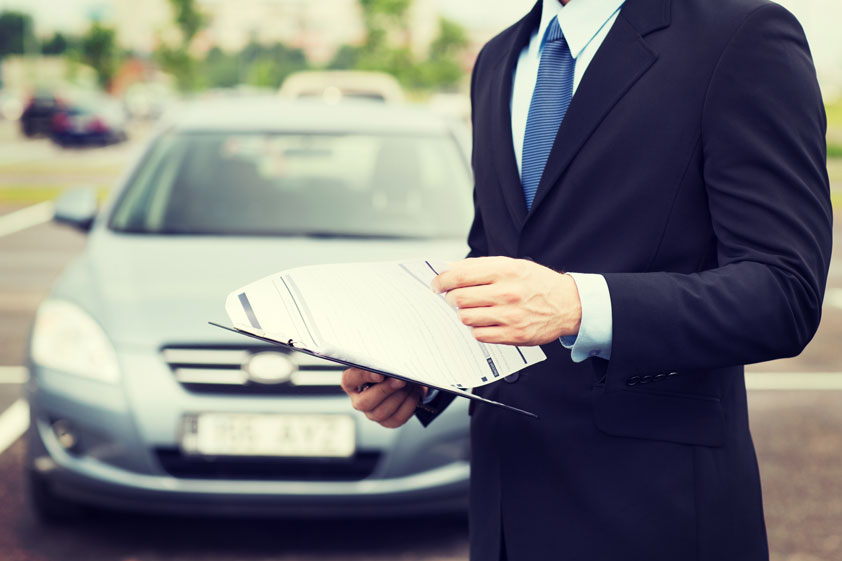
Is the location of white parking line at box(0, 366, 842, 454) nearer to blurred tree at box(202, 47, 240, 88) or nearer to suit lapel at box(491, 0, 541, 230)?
suit lapel at box(491, 0, 541, 230)

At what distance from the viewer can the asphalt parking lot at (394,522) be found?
348 centimetres

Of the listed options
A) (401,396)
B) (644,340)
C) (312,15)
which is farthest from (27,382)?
(312,15)

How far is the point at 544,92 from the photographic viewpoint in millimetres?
1486

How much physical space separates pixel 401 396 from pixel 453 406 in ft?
5.52

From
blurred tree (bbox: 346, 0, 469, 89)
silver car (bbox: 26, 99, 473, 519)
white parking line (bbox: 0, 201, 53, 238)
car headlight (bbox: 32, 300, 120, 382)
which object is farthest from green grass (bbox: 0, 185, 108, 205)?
blurred tree (bbox: 346, 0, 469, 89)

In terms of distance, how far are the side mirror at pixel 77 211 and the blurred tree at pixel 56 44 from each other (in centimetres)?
9678

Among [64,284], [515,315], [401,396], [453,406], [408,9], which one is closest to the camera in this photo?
[515,315]

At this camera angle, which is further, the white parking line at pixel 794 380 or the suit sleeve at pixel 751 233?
the white parking line at pixel 794 380

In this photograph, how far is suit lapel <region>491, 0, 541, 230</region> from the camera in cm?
149

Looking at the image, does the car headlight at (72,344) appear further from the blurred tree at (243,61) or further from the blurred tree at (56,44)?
the blurred tree at (56,44)

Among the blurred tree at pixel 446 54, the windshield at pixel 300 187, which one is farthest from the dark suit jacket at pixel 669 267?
the blurred tree at pixel 446 54

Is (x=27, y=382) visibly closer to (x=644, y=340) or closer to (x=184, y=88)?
(x=644, y=340)

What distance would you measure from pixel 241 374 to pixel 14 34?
330 ft

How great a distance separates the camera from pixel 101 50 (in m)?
54.0
